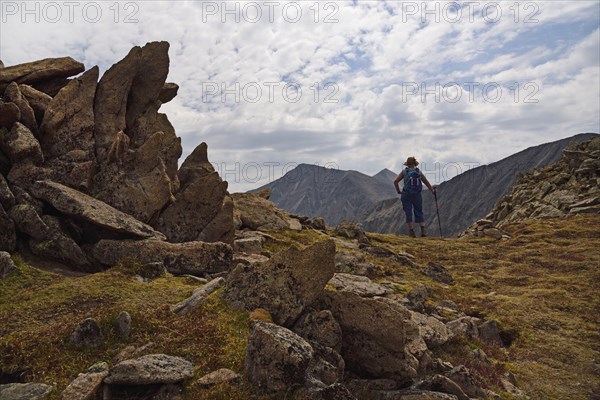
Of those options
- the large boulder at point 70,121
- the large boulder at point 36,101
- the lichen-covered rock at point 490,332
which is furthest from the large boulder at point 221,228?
the lichen-covered rock at point 490,332

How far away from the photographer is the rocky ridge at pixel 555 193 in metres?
46.4

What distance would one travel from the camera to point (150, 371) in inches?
365

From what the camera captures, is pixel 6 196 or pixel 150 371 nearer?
pixel 150 371

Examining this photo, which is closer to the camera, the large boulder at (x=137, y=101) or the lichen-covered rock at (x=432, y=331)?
the lichen-covered rock at (x=432, y=331)

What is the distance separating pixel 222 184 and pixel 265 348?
14.2 meters

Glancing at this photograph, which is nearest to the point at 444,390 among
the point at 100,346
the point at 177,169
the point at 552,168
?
the point at 100,346

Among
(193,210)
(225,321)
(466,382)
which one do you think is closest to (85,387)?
(225,321)

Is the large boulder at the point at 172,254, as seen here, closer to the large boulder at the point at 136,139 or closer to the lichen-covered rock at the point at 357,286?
the large boulder at the point at 136,139

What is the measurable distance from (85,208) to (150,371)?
36.5 feet

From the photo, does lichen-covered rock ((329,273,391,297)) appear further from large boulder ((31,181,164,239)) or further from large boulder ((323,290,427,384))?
large boulder ((31,181,164,239))

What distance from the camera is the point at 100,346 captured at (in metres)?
11.0

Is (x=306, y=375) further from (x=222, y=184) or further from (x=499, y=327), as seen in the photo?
(x=222, y=184)

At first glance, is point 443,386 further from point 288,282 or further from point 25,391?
point 25,391

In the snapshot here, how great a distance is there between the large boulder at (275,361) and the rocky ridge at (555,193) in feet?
122
